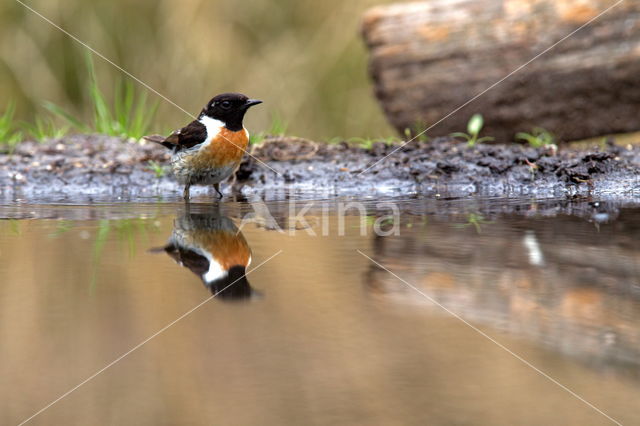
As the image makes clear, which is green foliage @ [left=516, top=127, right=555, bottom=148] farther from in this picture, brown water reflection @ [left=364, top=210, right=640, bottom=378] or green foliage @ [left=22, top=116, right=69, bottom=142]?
green foliage @ [left=22, top=116, right=69, bottom=142]

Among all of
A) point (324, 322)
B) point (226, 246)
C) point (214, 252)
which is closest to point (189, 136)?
point (226, 246)

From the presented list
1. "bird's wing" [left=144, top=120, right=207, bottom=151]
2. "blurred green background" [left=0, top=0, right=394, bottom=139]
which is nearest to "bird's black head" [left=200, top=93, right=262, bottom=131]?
"bird's wing" [left=144, top=120, right=207, bottom=151]

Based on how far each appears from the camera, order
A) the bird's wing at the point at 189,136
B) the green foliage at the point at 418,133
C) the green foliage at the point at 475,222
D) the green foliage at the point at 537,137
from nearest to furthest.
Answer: the green foliage at the point at 475,222, the bird's wing at the point at 189,136, the green foliage at the point at 537,137, the green foliage at the point at 418,133

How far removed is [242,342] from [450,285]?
0.96 metres

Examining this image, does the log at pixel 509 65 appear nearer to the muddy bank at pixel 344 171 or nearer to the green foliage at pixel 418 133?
the green foliage at pixel 418 133

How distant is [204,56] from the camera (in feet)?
30.4

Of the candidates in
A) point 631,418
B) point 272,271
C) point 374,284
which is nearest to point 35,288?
point 272,271

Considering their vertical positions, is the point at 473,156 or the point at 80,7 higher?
the point at 80,7

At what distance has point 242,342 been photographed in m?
2.48

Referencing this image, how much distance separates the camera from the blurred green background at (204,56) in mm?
8930

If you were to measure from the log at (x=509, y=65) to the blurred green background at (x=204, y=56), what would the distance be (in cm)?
142

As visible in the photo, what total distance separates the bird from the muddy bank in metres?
0.38

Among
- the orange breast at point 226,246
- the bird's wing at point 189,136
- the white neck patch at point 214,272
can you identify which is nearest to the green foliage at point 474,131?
the bird's wing at point 189,136

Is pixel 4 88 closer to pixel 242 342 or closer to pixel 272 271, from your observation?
pixel 272 271
